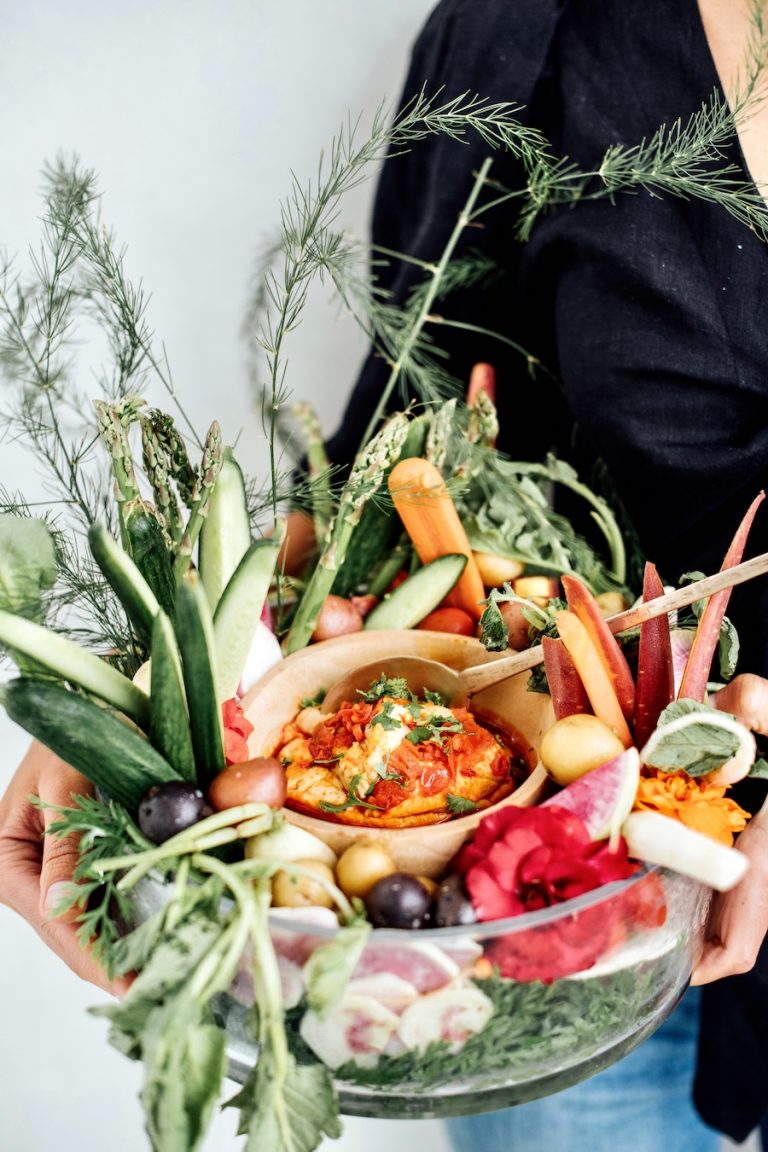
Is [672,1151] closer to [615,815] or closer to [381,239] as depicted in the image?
[615,815]

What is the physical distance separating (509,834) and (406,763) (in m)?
0.16

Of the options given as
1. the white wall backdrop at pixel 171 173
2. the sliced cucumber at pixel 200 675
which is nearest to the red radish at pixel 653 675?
the sliced cucumber at pixel 200 675

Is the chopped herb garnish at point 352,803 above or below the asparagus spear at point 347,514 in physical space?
below

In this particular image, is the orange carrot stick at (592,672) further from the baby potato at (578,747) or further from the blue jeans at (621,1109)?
the blue jeans at (621,1109)

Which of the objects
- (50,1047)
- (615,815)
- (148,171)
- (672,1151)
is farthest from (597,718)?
(50,1047)

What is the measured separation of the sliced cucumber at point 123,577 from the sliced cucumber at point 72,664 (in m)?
0.05

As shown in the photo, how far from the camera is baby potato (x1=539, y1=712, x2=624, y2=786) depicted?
0.75 metres

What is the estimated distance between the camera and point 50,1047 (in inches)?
61.8

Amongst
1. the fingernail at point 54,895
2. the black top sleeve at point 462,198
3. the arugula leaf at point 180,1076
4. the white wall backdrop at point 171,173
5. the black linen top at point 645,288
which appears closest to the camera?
the arugula leaf at point 180,1076

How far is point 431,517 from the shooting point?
3.36ft

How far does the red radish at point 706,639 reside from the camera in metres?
0.79

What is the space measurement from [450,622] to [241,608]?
1.08 feet

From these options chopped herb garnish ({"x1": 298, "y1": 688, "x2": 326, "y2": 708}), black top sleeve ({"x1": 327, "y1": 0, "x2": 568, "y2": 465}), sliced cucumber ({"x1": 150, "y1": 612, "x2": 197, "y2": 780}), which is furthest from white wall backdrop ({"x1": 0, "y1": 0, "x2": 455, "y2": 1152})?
sliced cucumber ({"x1": 150, "y1": 612, "x2": 197, "y2": 780})

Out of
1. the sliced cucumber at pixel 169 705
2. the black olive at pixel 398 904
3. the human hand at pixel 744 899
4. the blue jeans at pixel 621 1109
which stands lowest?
the blue jeans at pixel 621 1109
